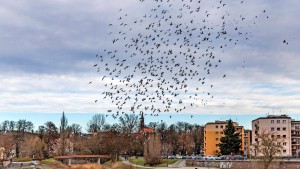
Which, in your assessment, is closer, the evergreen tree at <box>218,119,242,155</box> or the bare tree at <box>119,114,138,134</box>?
the evergreen tree at <box>218,119,242,155</box>

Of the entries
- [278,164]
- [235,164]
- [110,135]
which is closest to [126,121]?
[110,135]

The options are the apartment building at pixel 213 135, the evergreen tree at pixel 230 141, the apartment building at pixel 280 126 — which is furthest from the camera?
the apartment building at pixel 213 135

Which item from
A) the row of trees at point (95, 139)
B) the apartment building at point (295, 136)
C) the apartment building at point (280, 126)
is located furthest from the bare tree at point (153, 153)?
the apartment building at point (295, 136)

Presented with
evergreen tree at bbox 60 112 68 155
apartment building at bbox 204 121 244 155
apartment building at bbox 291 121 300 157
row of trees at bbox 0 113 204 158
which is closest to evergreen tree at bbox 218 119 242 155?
row of trees at bbox 0 113 204 158

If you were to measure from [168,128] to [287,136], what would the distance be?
1816 inches

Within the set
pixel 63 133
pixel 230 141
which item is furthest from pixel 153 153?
pixel 63 133

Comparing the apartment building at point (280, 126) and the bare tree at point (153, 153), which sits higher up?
the apartment building at point (280, 126)

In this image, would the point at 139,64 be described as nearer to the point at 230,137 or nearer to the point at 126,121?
the point at 230,137

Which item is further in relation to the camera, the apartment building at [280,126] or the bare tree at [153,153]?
the apartment building at [280,126]

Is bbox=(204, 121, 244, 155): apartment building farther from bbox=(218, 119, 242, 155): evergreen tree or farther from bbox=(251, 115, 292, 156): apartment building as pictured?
bbox=(218, 119, 242, 155): evergreen tree

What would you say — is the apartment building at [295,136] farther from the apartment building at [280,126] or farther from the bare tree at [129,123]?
the bare tree at [129,123]

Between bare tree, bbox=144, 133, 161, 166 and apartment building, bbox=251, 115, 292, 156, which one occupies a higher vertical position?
apartment building, bbox=251, 115, 292, 156

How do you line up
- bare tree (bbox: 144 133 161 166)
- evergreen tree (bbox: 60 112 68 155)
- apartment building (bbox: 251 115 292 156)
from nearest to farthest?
bare tree (bbox: 144 133 161 166) < apartment building (bbox: 251 115 292 156) < evergreen tree (bbox: 60 112 68 155)

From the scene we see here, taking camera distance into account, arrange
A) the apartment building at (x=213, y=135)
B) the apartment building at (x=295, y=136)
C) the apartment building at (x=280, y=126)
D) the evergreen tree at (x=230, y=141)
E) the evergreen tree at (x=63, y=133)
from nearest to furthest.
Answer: the evergreen tree at (x=230, y=141)
the apartment building at (x=280, y=126)
the evergreen tree at (x=63, y=133)
the apartment building at (x=295, y=136)
the apartment building at (x=213, y=135)
